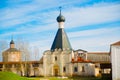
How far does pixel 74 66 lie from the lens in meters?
50.1

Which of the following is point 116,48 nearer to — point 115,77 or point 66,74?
point 115,77

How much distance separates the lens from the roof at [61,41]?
169ft

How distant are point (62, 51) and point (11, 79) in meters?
19.6

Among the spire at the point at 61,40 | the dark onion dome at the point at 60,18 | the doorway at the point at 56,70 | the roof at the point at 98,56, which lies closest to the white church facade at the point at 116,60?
the spire at the point at 61,40

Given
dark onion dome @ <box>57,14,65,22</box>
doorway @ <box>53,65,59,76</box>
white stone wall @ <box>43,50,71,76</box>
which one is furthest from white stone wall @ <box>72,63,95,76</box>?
dark onion dome @ <box>57,14,65,22</box>

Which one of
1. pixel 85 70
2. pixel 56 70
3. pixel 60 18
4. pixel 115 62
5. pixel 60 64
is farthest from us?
pixel 60 18

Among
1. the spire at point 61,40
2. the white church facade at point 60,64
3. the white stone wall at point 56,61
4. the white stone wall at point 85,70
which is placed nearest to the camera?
the white stone wall at point 85,70

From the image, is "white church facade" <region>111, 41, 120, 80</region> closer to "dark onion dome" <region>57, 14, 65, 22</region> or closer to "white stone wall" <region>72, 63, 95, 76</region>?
"white stone wall" <region>72, 63, 95, 76</region>

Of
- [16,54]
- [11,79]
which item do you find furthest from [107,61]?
[11,79]

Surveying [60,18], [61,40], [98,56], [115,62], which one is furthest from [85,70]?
[115,62]

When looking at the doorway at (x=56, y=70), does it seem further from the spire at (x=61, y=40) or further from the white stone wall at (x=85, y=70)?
the spire at (x=61, y=40)

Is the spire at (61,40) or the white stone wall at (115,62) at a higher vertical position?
the spire at (61,40)

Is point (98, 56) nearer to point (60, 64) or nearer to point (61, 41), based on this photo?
point (61, 41)

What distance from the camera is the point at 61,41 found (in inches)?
2037
